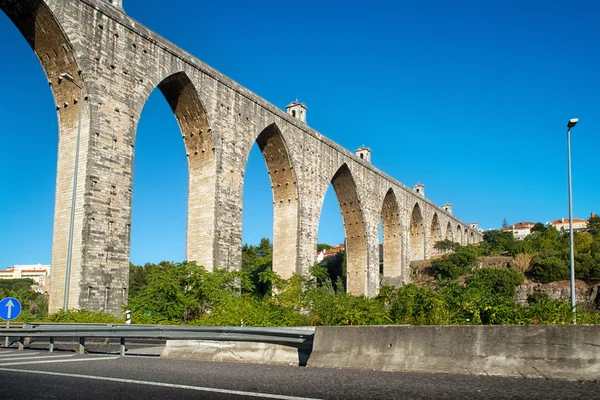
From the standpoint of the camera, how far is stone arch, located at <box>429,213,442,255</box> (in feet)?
194

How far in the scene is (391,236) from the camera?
47.2 meters

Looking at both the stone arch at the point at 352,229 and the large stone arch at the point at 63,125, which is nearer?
the large stone arch at the point at 63,125

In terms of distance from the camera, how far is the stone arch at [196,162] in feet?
78.2

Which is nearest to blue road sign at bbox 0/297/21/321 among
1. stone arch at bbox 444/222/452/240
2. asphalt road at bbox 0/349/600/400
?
asphalt road at bbox 0/349/600/400

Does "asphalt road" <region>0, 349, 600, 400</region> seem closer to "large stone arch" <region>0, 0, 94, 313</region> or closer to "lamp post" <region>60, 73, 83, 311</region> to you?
"lamp post" <region>60, 73, 83, 311</region>

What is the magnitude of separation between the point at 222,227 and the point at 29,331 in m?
14.0

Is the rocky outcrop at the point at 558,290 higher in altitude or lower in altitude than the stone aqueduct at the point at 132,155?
lower

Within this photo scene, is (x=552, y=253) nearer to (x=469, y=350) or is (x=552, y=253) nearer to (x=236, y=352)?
(x=236, y=352)

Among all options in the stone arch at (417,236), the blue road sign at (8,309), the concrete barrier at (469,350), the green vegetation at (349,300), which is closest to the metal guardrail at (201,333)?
the concrete barrier at (469,350)

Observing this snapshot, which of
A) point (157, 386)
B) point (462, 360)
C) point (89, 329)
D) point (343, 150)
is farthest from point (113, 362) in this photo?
point (343, 150)

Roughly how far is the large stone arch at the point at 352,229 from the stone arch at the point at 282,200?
7.42 metres

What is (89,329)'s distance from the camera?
31.5 ft

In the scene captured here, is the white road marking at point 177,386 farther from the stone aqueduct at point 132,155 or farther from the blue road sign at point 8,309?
the stone aqueduct at point 132,155

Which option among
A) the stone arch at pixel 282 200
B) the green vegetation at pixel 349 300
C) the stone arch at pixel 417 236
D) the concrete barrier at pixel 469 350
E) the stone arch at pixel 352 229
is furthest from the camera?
the stone arch at pixel 417 236
